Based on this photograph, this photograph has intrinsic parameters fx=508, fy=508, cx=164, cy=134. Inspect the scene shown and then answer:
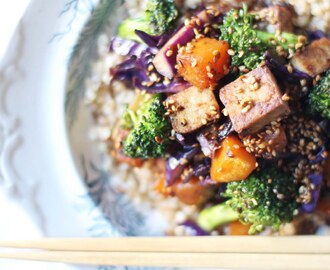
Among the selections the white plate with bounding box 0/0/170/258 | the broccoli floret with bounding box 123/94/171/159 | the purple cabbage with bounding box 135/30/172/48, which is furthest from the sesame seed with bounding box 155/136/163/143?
the white plate with bounding box 0/0/170/258

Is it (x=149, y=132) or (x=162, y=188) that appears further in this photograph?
(x=162, y=188)

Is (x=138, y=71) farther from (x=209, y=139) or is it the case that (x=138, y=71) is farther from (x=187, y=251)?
(x=187, y=251)

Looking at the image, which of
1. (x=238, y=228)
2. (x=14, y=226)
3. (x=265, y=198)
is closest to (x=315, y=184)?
(x=265, y=198)

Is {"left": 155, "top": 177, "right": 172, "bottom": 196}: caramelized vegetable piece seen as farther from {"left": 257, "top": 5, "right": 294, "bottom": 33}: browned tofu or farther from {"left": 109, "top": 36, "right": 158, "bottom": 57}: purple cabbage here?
{"left": 257, "top": 5, "right": 294, "bottom": 33}: browned tofu

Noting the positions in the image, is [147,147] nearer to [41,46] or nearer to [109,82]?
[109,82]

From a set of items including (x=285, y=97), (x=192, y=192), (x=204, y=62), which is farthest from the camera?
(x=192, y=192)

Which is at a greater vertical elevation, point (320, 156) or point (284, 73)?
point (284, 73)
